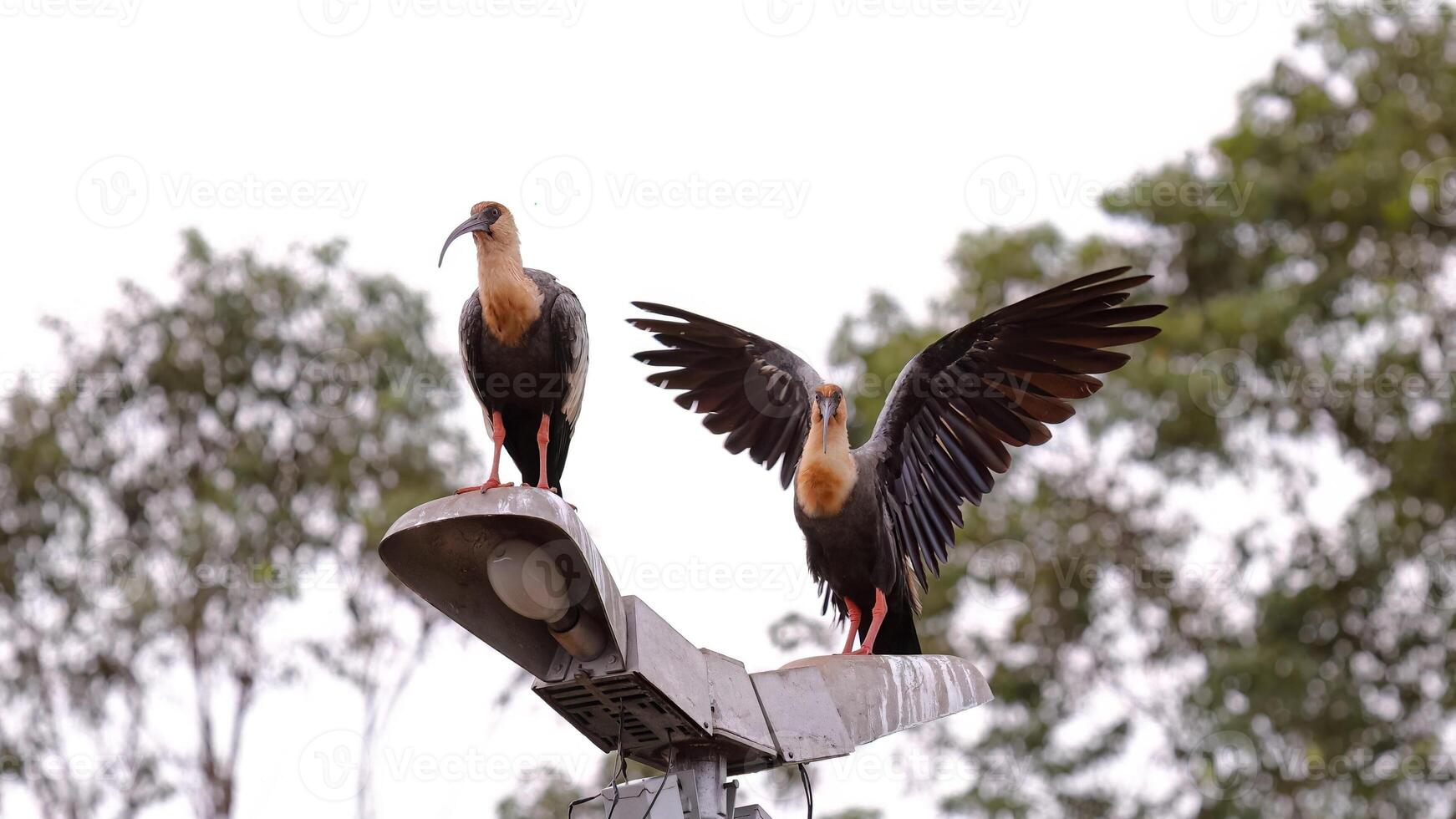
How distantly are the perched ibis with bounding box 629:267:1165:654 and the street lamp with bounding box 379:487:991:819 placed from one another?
1787 mm

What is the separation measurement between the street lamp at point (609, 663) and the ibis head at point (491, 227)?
6.29 feet

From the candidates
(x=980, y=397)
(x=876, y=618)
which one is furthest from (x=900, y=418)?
(x=876, y=618)

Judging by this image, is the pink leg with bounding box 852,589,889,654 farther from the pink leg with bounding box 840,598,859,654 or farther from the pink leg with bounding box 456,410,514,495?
the pink leg with bounding box 456,410,514,495

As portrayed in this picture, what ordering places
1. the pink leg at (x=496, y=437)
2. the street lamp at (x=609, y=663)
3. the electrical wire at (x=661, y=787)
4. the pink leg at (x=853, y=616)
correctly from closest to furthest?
the street lamp at (x=609, y=663), the electrical wire at (x=661, y=787), the pink leg at (x=496, y=437), the pink leg at (x=853, y=616)

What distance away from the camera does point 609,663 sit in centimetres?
442

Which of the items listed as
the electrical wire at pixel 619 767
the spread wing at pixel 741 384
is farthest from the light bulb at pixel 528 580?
the spread wing at pixel 741 384

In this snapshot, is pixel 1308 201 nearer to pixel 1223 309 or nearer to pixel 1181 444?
pixel 1223 309

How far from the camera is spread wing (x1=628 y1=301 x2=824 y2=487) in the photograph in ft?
24.8

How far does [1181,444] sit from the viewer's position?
16.4m

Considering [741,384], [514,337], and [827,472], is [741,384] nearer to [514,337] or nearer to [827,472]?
[827,472]

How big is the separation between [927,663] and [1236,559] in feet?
39.2

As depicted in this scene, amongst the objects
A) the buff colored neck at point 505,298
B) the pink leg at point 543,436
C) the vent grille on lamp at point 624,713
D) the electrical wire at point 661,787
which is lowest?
the electrical wire at point 661,787

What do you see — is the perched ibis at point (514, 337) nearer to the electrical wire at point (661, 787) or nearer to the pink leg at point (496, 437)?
the pink leg at point (496, 437)

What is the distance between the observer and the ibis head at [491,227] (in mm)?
6098
